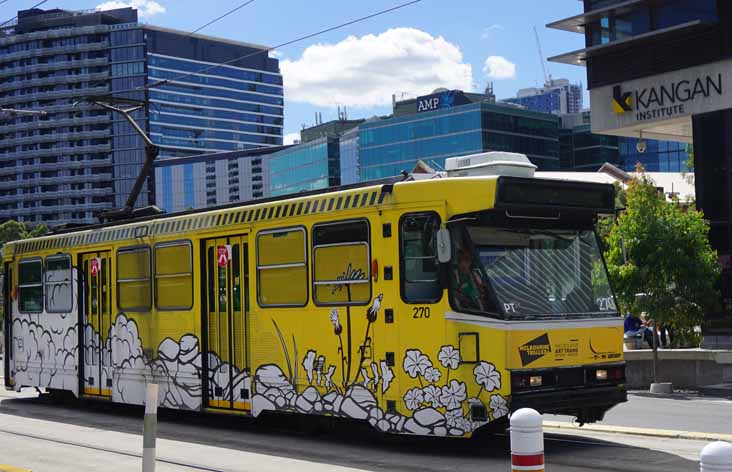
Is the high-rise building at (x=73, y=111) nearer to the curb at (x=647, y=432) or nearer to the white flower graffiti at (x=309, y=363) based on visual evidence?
the curb at (x=647, y=432)

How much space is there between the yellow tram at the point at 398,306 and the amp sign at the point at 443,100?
324 ft

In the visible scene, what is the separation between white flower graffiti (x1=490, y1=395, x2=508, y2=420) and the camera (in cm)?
1093

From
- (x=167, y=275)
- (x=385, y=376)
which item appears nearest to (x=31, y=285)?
(x=167, y=275)

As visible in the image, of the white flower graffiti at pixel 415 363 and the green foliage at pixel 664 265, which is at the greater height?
the green foliage at pixel 664 265

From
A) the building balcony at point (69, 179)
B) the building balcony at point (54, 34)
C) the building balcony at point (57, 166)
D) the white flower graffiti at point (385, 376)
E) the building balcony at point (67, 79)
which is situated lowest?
the white flower graffiti at point (385, 376)

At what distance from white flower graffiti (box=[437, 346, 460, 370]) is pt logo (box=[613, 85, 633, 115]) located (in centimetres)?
1838

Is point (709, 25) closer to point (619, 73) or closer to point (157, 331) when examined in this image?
point (619, 73)

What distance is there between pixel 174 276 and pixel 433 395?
19.0ft

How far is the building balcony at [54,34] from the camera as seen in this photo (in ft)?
539

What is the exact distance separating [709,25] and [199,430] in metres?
16.8

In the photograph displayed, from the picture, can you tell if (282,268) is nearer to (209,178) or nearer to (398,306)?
(398,306)

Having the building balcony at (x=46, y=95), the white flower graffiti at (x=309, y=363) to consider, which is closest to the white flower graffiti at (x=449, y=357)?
the white flower graffiti at (x=309, y=363)

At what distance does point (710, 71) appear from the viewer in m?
25.3

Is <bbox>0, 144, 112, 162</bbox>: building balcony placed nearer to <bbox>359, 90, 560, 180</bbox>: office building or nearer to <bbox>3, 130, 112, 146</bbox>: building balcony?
<bbox>3, 130, 112, 146</bbox>: building balcony
